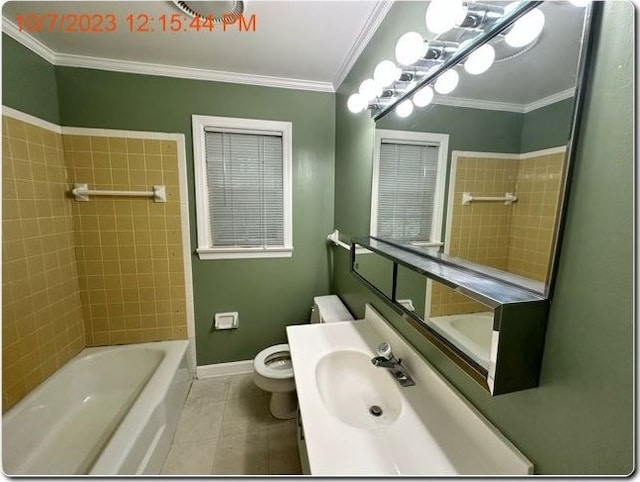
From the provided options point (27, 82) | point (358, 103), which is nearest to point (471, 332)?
point (358, 103)

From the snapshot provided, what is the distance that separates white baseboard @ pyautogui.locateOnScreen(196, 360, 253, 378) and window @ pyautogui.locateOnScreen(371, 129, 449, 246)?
1681mm

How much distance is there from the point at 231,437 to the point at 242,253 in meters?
1.23

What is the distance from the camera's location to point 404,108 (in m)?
1.13

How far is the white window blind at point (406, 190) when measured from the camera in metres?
1.00

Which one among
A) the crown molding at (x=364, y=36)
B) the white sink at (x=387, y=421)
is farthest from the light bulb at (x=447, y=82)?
the white sink at (x=387, y=421)

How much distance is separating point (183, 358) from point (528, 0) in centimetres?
246

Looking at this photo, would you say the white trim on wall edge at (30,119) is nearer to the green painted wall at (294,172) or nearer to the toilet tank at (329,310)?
the green painted wall at (294,172)

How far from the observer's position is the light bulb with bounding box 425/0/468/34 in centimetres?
69

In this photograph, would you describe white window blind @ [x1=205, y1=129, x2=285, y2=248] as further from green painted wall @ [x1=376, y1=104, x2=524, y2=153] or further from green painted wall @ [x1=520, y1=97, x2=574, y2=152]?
green painted wall @ [x1=520, y1=97, x2=574, y2=152]

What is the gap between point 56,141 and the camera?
5.62 feet

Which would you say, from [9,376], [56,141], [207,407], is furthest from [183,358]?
[56,141]

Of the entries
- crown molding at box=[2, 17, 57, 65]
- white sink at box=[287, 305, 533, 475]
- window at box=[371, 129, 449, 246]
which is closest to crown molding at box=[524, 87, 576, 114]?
window at box=[371, 129, 449, 246]

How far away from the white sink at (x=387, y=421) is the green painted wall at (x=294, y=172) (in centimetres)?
101

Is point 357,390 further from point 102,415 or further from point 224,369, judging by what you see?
point 102,415
